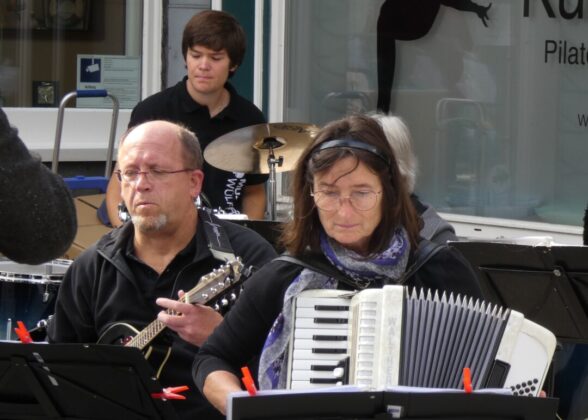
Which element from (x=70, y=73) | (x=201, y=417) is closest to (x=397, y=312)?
(x=201, y=417)

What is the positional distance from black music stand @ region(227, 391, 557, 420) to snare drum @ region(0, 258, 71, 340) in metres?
2.46

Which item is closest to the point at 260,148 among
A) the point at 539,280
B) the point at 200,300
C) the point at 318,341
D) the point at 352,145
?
the point at 539,280

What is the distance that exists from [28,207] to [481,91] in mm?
5104

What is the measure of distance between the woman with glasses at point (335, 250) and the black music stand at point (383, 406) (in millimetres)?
733

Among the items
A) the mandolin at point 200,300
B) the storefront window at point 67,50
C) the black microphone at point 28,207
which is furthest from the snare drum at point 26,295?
the storefront window at point 67,50

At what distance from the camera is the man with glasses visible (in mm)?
4047

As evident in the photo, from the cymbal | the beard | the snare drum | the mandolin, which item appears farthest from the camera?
the cymbal

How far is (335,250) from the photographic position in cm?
345

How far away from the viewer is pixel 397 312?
3.08 m

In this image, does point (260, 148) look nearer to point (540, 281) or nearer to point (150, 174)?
point (150, 174)

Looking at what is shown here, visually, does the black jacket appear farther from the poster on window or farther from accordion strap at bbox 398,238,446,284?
the poster on window

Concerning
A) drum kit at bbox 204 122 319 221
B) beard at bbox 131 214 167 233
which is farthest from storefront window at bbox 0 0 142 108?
beard at bbox 131 214 167 233

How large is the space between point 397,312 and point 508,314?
0.90 feet

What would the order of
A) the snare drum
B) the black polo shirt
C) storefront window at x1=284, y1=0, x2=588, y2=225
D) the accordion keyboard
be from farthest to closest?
storefront window at x1=284, y1=0, x2=588, y2=225 < the black polo shirt < the snare drum < the accordion keyboard
